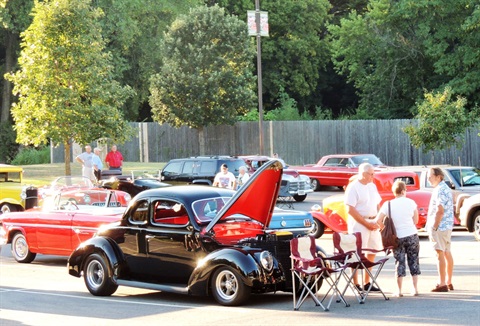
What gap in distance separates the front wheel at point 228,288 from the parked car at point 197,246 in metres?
0.01

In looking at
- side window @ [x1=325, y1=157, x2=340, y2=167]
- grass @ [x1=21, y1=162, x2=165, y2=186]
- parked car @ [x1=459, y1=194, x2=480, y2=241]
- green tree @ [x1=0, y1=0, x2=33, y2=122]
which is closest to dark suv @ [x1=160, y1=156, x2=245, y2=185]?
side window @ [x1=325, y1=157, x2=340, y2=167]

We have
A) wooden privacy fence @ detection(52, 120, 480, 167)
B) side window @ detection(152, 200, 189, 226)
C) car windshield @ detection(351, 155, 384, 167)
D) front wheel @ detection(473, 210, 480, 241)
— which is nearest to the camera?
side window @ detection(152, 200, 189, 226)

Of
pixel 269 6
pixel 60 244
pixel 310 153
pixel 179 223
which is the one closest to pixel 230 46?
pixel 310 153

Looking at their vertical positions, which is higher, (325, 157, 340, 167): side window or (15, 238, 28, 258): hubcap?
(325, 157, 340, 167): side window

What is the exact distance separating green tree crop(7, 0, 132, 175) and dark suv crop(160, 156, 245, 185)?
13.3 feet

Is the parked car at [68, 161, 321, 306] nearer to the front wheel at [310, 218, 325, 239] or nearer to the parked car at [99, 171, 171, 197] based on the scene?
the front wheel at [310, 218, 325, 239]

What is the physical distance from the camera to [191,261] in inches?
602

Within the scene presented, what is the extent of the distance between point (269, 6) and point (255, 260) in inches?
2263

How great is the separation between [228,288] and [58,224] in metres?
6.39

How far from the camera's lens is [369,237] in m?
15.4

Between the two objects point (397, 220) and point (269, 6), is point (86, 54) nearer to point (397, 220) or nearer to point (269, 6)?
point (397, 220)

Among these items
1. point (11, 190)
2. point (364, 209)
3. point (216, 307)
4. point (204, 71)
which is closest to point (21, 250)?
point (216, 307)

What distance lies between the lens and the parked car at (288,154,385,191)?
40.9 meters

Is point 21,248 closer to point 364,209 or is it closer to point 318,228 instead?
point 318,228
